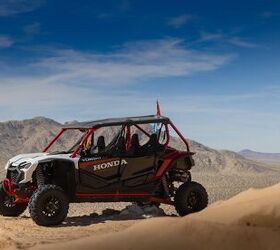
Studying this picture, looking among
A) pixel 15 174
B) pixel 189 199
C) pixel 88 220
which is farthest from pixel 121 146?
pixel 15 174

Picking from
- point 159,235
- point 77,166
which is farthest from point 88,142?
point 159,235

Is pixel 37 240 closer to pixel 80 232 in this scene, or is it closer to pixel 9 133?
pixel 80 232

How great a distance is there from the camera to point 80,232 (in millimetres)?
10469

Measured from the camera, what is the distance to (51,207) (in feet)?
37.5

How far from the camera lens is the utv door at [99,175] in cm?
1196

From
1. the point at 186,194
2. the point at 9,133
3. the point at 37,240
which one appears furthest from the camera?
the point at 9,133

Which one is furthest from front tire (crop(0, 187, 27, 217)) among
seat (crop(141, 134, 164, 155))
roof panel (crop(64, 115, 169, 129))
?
seat (crop(141, 134, 164, 155))

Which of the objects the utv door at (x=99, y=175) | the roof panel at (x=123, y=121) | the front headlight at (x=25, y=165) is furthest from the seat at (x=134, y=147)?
the front headlight at (x=25, y=165)

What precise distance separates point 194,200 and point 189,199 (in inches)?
5.4

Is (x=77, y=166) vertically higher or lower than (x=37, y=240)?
higher

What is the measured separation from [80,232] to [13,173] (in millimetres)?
2525

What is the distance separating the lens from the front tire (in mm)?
12938

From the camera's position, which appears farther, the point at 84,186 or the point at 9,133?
the point at 9,133

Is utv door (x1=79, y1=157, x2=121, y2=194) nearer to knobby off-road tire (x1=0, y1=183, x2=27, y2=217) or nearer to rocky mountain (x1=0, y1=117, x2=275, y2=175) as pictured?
knobby off-road tire (x1=0, y1=183, x2=27, y2=217)
